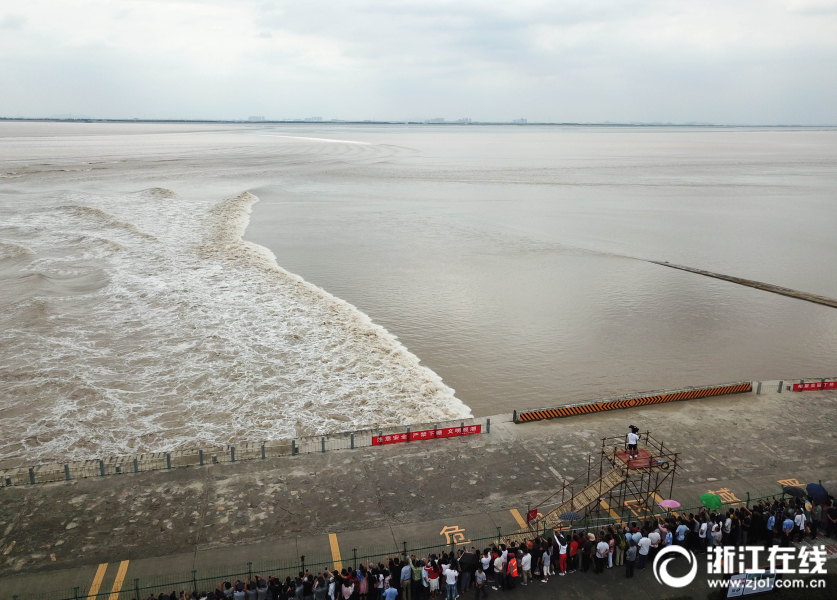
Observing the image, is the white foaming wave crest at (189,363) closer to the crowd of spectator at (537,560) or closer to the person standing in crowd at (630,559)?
the crowd of spectator at (537,560)

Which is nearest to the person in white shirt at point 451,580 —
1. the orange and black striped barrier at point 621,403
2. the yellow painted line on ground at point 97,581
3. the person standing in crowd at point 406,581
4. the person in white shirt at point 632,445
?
Result: the person standing in crowd at point 406,581

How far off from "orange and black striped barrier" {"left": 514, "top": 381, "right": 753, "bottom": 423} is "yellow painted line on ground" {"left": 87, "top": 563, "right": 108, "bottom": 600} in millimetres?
16227

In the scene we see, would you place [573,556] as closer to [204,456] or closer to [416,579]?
[416,579]

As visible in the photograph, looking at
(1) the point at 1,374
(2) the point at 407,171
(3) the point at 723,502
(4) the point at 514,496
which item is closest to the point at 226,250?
(1) the point at 1,374

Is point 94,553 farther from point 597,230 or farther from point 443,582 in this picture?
point 597,230

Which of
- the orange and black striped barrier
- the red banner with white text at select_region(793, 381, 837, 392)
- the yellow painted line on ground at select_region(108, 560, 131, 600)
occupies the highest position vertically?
the red banner with white text at select_region(793, 381, 837, 392)

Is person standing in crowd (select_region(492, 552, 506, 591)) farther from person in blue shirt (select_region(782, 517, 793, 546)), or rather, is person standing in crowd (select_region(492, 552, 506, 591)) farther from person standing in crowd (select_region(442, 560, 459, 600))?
person in blue shirt (select_region(782, 517, 793, 546))

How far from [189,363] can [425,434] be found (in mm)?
15340

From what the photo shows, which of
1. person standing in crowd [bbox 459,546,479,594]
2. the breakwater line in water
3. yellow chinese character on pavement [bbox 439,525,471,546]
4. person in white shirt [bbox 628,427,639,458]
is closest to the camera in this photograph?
person standing in crowd [bbox 459,546,479,594]

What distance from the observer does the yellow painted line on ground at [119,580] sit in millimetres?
15531

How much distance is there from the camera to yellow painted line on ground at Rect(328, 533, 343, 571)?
16.9 metres

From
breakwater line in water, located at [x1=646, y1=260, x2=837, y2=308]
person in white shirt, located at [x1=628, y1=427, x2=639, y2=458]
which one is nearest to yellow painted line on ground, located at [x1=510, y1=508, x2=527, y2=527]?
person in white shirt, located at [x1=628, y1=427, x2=639, y2=458]

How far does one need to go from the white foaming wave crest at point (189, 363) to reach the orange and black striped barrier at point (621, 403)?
162 inches

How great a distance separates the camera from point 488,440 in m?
24.1
